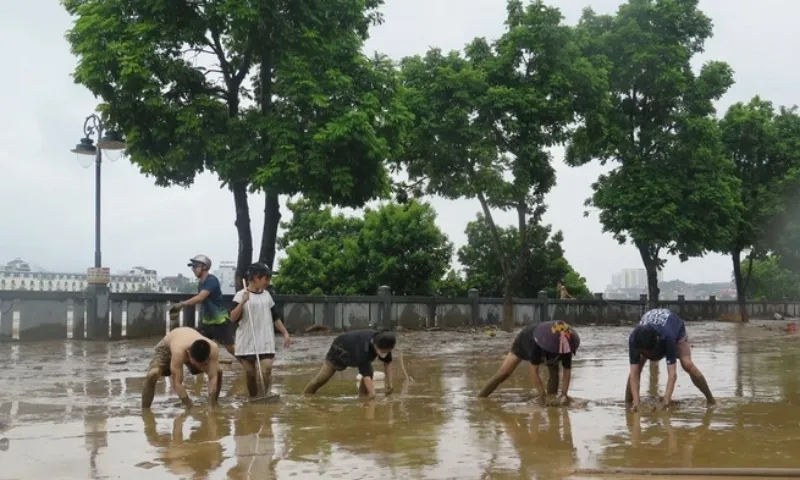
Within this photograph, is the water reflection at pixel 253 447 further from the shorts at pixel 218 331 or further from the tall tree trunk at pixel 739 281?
the tall tree trunk at pixel 739 281

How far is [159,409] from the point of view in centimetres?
965

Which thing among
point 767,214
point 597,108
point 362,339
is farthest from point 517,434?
point 767,214

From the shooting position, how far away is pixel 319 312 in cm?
2500

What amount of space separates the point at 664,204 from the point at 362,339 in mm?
26037

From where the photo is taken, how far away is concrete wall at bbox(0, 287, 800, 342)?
61.7ft

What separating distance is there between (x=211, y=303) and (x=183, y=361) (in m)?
3.43

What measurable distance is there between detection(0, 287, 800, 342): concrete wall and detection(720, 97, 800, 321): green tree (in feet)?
22.9

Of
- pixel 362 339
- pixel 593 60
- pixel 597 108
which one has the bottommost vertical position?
pixel 362 339

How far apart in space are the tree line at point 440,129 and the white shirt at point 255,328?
9.56 metres

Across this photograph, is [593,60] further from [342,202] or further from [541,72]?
[342,202]

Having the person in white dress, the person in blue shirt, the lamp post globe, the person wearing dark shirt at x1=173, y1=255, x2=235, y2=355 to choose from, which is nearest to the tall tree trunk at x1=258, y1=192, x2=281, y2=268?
the lamp post globe

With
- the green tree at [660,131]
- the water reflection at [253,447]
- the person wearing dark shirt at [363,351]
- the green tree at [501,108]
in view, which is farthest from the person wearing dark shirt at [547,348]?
the green tree at [660,131]

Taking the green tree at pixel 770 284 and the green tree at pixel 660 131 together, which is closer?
the green tree at pixel 660 131

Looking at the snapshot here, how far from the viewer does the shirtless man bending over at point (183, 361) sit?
9352mm
